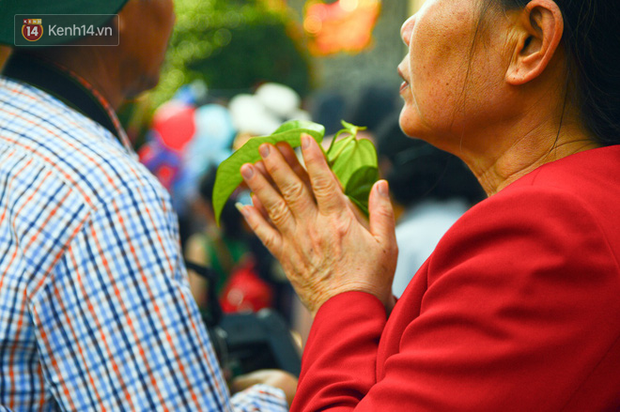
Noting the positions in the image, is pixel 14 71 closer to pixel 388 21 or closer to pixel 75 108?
pixel 75 108

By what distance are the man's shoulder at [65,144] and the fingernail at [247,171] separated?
20 centimetres

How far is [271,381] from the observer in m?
1.57

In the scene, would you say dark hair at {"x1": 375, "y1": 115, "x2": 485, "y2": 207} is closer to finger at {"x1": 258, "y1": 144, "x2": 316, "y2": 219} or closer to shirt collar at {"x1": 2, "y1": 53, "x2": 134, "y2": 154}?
finger at {"x1": 258, "y1": 144, "x2": 316, "y2": 219}

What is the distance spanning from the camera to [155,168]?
13.8ft

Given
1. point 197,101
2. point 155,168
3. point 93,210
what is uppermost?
point 93,210

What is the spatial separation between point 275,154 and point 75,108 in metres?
0.48

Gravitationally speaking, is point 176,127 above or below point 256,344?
above

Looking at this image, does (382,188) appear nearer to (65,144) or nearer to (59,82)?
(65,144)

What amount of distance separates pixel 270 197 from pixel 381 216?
0.83 feet

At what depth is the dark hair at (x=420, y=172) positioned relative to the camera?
230 cm

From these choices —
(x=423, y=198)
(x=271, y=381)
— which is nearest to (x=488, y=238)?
(x=271, y=381)

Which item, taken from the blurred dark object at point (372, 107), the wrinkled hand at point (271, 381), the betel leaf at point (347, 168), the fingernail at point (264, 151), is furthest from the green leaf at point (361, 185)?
the blurred dark object at point (372, 107)

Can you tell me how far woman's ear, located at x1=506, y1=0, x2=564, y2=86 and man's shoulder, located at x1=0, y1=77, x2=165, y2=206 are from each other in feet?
2.42

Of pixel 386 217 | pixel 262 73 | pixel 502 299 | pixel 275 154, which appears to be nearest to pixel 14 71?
pixel 275 154
